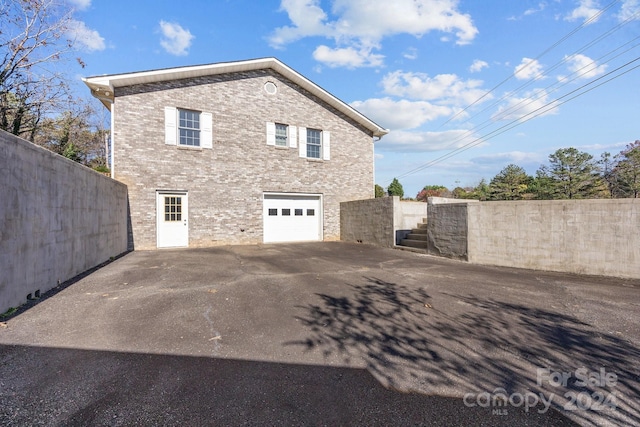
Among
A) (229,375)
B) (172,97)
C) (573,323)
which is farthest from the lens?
(172,97)

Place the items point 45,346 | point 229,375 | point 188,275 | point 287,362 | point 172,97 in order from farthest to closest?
point 172,97
point 188,275
point 45,346
point 287,362
point 229,375

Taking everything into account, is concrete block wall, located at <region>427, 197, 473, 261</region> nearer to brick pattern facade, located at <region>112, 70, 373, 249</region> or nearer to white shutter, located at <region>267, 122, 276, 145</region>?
brick pattern facade, located at <region>112, 70, 373, 249</region>

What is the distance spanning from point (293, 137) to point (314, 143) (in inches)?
47.6

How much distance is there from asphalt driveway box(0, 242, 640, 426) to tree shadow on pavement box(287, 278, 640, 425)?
0.06 ft

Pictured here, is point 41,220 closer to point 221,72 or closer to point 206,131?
point 206,131

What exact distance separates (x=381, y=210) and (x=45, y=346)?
10338mm

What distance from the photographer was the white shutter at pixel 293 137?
13609 millimetres

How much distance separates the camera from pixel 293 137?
13664mm

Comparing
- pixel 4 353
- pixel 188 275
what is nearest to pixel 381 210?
pixel 188 275

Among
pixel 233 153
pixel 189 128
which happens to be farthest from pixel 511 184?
pixel 189 128

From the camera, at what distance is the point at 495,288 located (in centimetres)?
547

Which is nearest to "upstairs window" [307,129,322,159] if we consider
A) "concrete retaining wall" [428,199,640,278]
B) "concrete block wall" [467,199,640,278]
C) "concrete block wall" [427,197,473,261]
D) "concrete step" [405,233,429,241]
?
"concrete step" [405,233,429,241]

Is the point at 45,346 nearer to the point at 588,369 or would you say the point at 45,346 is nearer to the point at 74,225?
the point at 74,225

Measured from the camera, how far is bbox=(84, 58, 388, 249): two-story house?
35.3 feet
